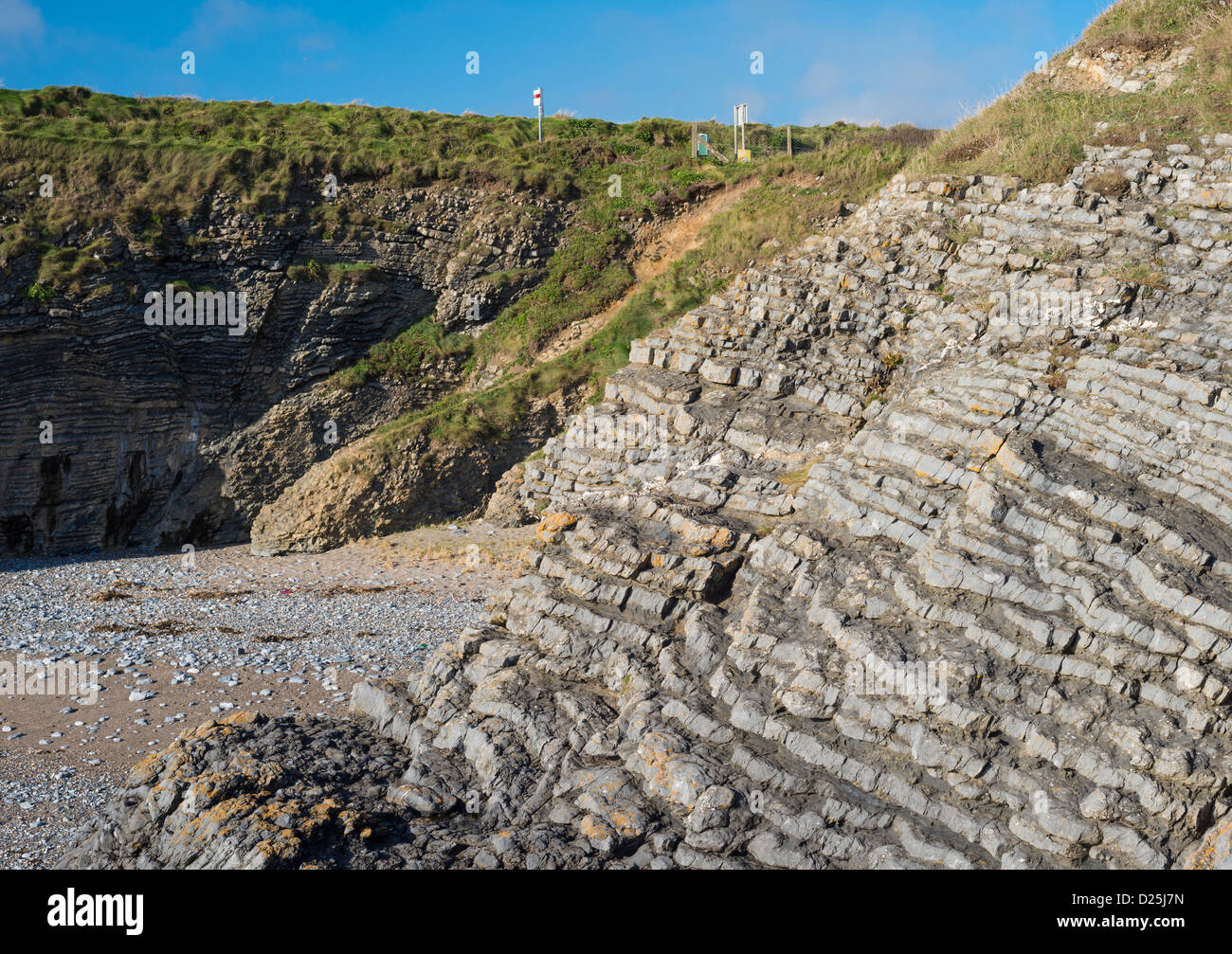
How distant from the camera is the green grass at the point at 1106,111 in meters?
17.8

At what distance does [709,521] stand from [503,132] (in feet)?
78.1

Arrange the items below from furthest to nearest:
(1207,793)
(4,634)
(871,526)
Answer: (4,634)
(871,526)
(1207,793)

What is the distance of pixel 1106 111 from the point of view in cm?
1914

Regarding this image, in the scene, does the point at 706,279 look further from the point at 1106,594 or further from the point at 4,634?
the point at 4,634

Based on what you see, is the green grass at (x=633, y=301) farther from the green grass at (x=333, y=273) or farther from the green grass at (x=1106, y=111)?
the green grass at (x=1106, y=111)

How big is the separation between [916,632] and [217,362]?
72.8 ft

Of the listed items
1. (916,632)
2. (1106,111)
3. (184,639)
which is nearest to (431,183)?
(184,639)

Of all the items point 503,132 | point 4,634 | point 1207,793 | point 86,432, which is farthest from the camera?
point 503,132

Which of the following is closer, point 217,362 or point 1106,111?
point 1106,111

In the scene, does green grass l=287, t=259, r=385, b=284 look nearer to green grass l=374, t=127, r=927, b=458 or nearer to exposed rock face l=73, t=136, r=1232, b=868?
green grass l=374, t=127, r=927, b=458

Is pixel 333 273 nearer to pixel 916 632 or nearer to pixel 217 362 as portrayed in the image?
pixel 217 362

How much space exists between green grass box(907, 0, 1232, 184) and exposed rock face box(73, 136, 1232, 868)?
2.04 metres

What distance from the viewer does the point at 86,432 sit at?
2388 centimetres
